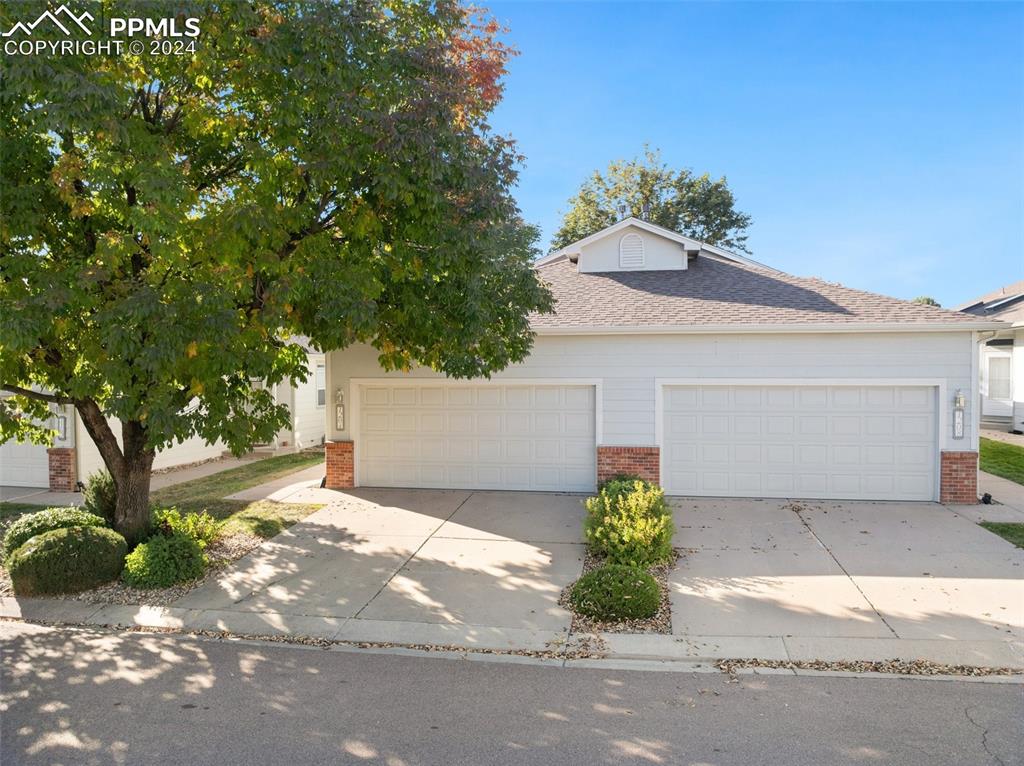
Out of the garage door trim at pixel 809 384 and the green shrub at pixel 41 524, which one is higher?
the garage door trim at pixel 809 384

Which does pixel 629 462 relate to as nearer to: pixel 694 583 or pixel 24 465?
pixel 694 583

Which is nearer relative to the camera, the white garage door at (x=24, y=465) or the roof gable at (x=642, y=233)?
the white garage door at (x=24, y=465)

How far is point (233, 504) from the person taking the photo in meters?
11.8

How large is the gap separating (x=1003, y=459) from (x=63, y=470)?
20.7m

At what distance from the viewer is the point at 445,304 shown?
8.45 m

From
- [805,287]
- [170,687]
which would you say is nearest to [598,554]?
[170,687]

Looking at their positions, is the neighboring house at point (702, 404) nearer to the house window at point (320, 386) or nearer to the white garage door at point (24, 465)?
the white garage door at point (24, 465)

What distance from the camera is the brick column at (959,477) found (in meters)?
11.2

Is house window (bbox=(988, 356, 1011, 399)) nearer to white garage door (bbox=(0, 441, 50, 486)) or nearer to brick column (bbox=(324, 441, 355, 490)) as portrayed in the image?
brick column (bbox=(324, 441, 355, 490))

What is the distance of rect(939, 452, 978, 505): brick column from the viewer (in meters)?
11.2

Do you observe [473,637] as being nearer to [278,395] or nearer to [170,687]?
[170,687]

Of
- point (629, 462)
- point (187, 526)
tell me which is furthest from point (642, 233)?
point (187, 526)

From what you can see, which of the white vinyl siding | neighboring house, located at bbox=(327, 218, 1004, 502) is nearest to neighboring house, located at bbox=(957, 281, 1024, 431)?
the white vinyl siding

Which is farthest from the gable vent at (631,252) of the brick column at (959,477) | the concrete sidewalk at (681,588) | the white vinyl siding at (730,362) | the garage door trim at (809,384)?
the brick column at (959,477)
